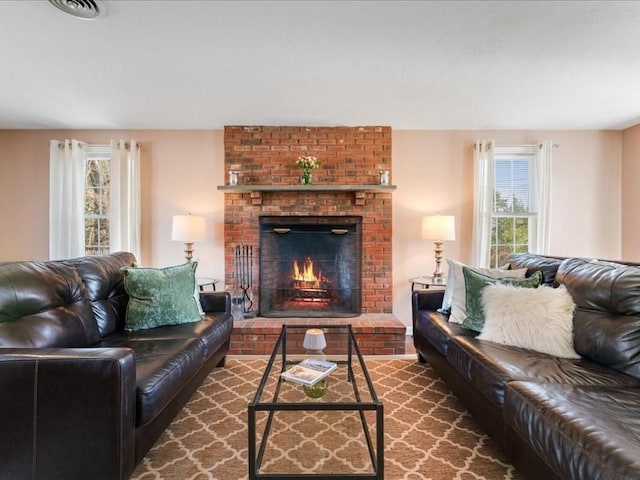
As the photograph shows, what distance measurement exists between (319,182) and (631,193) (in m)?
3.37

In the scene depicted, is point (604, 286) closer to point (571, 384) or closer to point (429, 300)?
point (571, 384)

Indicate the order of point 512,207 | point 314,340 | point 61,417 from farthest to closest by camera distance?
point 512,207 < point 314,340 < point 61,417

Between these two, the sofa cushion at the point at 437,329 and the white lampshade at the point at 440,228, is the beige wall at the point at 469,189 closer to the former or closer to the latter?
Answer: the white lampshade at the point at 440,228

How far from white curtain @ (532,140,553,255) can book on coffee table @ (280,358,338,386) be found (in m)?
3.00

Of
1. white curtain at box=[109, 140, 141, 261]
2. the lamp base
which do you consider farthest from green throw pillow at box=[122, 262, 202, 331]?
white curtain at box=[109, 140, 141, 261]

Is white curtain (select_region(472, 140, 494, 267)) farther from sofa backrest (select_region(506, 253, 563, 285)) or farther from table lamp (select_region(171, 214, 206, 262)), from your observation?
table lamp (select_region(171, 214, 206, 262))

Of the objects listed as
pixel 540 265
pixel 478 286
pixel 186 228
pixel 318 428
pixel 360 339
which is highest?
pixel 186 228

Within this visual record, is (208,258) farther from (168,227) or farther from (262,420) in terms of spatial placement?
(262,420)

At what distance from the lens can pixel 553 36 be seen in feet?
6.30

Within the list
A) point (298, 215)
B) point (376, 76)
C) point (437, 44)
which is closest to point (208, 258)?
point (298, 215)

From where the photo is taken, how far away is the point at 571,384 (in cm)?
136

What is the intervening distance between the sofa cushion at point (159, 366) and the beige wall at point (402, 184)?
1.75 m

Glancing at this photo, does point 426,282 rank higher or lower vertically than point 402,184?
lower

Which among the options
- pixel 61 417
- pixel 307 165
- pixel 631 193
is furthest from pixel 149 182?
pixel 631 193
